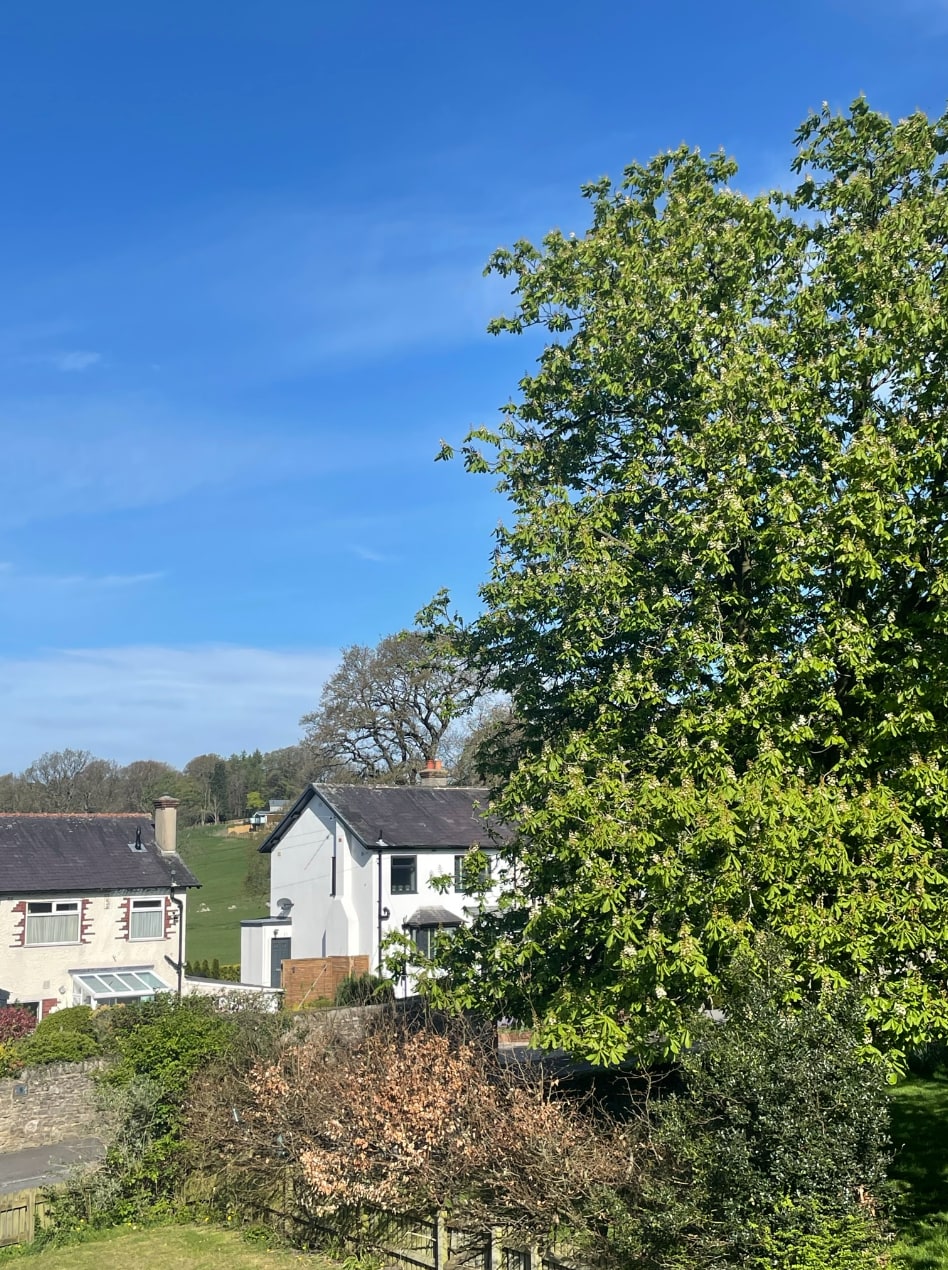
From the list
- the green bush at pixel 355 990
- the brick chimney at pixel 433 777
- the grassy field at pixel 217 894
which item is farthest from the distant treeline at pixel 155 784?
the green bush at pixel 355 990

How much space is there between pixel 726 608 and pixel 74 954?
30126mm

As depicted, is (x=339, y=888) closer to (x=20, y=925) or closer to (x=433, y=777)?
(x=433, y=777)

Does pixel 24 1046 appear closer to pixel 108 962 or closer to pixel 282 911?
pixel 108 962

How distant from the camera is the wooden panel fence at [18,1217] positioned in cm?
1805

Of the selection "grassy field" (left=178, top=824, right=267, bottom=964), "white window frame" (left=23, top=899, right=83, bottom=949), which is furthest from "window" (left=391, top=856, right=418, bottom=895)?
"grassy field" (left=178, top=824, right=267, bottom=964)

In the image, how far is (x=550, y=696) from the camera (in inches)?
701

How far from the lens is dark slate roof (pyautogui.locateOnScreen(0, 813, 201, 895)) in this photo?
1458 inches

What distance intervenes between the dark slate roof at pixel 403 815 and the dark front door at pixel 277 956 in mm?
3957

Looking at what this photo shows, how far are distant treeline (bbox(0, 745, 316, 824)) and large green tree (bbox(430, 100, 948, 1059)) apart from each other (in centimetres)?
7088

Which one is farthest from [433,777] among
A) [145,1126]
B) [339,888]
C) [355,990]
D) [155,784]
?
[155,784]

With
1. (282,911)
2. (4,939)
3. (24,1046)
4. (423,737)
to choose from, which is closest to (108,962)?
(4,939)

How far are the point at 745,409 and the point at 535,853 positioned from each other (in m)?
7.10

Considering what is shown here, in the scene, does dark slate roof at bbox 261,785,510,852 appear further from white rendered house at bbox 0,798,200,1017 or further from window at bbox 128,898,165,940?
window at bbox 128,898,165,940

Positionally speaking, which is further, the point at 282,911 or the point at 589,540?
the point at 282,911
